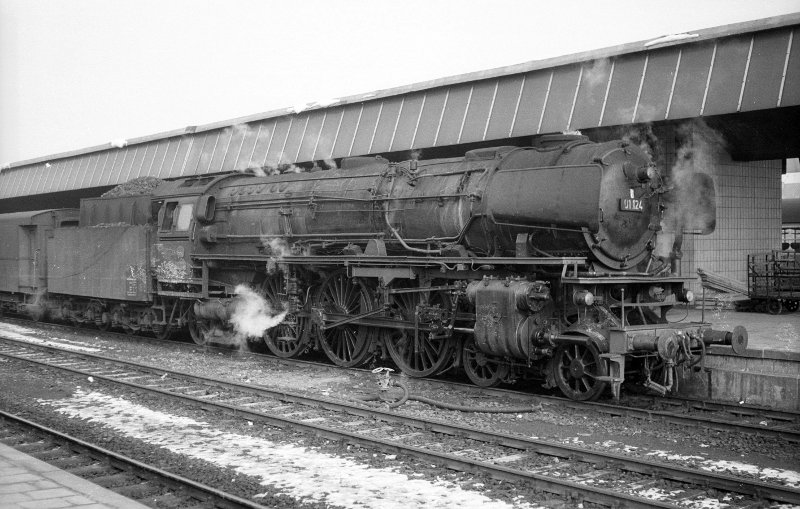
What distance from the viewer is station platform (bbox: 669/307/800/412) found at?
1002 cm

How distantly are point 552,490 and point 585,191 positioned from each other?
4.43m

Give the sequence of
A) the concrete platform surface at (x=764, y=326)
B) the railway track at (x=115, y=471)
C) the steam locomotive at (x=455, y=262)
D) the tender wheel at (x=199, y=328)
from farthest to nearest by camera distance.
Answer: the tender wheel at (x=199, y=328), the concrete platform surface at (x=764, y=326), the steam locomotive at (x=455, y=262), the railway track at (x=115, y=471)

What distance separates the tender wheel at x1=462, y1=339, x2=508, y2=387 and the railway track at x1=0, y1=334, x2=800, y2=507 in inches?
85.2

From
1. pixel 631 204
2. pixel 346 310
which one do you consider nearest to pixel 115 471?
pixel 346 310

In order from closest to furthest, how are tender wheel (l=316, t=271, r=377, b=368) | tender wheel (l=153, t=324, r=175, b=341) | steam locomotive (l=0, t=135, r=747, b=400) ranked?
steam locomotive (l=0, t=135, r=747, b=400) → tender wheel (l=316, t=271, r=377, b=368) → tender wheel (l=153, t=324, r=175, b=341)

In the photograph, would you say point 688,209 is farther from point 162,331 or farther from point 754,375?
point 162,331

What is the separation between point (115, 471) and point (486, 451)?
360 cm

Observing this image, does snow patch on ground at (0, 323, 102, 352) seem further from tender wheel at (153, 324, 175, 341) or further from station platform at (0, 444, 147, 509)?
station platform at (0, 444, 147, 509)

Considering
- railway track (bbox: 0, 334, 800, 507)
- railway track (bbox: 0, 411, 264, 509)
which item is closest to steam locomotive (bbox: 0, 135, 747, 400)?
railway track (bbox: 0, 334, 800, 507)

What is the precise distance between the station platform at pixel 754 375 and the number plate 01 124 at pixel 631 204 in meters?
1.72

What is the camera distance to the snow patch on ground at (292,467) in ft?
20.6

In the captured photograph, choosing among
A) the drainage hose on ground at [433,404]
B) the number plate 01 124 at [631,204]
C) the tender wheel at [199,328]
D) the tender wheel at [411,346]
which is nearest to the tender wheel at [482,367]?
the tender wheel at [411,346]

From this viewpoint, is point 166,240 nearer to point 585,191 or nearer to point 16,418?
point 16,418

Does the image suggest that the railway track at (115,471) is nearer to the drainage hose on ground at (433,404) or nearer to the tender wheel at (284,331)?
the drainage hose on ground at (433,404)
